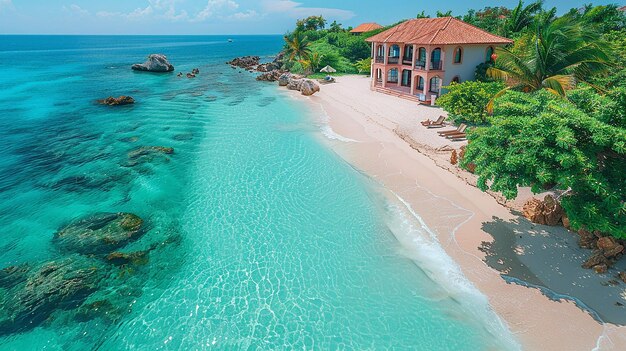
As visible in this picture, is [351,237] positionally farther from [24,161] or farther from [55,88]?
[55,88]

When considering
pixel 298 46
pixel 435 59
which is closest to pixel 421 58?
pixel 435 59

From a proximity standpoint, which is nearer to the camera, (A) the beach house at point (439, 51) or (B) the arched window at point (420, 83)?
(A) the beach house at point (439, 51)

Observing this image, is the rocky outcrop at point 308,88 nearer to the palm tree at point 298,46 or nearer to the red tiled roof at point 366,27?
the palm tree at point 298,46

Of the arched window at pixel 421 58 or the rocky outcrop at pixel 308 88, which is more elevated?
the arched window at pixel 421 58

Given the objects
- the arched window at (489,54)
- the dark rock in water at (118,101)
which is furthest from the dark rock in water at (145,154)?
the arched window at (489,54)

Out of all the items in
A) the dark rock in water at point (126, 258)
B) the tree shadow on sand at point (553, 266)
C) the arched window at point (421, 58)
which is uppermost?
the arched window at point (421, 58)

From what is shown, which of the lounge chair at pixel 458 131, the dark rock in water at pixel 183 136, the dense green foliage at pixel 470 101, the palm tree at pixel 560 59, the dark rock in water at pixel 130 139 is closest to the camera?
the palm tree at pixel 560 59

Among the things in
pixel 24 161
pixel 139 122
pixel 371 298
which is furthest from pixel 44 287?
pixel 139 122
